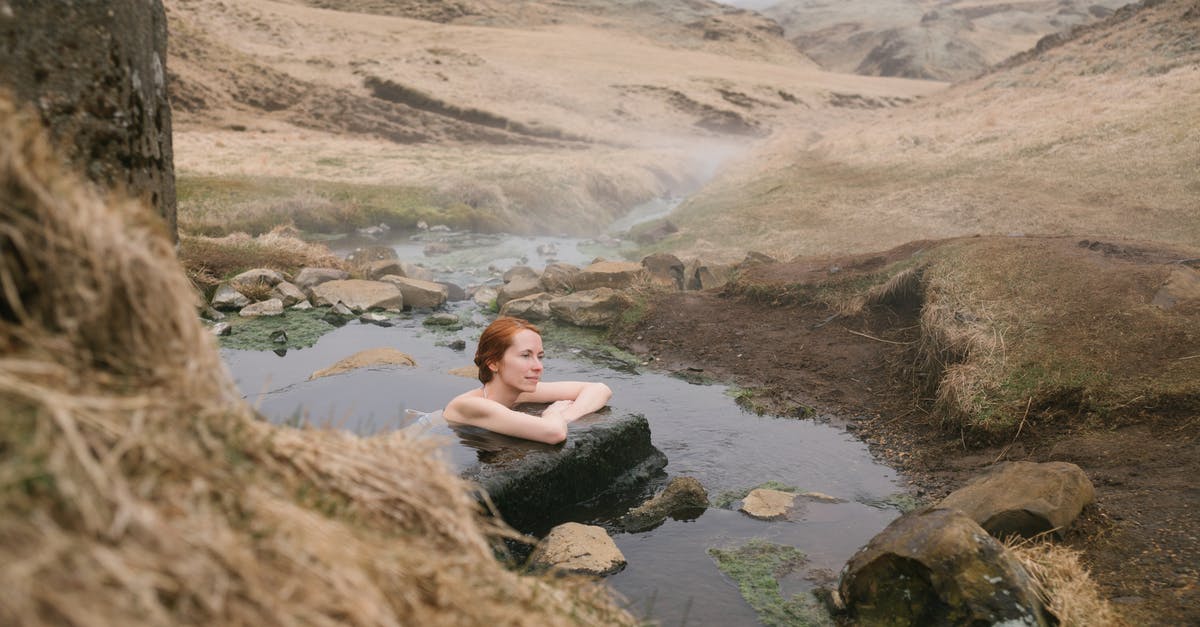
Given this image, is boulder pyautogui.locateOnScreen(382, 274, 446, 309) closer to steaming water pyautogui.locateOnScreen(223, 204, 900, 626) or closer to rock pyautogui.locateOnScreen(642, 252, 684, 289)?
steaming water pyautogui.locateOnScreen(223, 204, 900, 626)

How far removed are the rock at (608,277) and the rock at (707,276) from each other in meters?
1.17

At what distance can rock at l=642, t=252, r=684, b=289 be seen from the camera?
16.2m

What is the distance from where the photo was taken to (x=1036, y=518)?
5.84m

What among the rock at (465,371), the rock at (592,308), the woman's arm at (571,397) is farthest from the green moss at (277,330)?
the woman's arm at (571,397)

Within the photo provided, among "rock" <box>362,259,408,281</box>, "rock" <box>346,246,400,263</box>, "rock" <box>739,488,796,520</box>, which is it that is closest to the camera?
"rock" <box>739,488,796,520</box>

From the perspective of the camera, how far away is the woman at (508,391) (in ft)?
22.0

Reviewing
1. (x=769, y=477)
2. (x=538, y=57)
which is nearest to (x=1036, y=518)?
(x=769, y=477)

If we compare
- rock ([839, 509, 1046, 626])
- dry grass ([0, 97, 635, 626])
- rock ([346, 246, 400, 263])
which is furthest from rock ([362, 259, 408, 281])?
dry grass ([0, 97, 635, 626])

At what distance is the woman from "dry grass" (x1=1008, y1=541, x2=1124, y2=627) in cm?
333

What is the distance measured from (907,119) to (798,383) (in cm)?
2752

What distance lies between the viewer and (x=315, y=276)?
15.1m

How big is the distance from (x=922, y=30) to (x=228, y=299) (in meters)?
109

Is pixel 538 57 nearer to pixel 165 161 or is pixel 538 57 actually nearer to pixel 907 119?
pixel 907 119

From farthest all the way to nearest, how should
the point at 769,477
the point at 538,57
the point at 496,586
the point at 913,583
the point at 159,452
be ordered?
1. the point at 538,57
2. the point at 769,477
3. the point at 913,583
4. the point at 496,586
5. the point at 159,452
